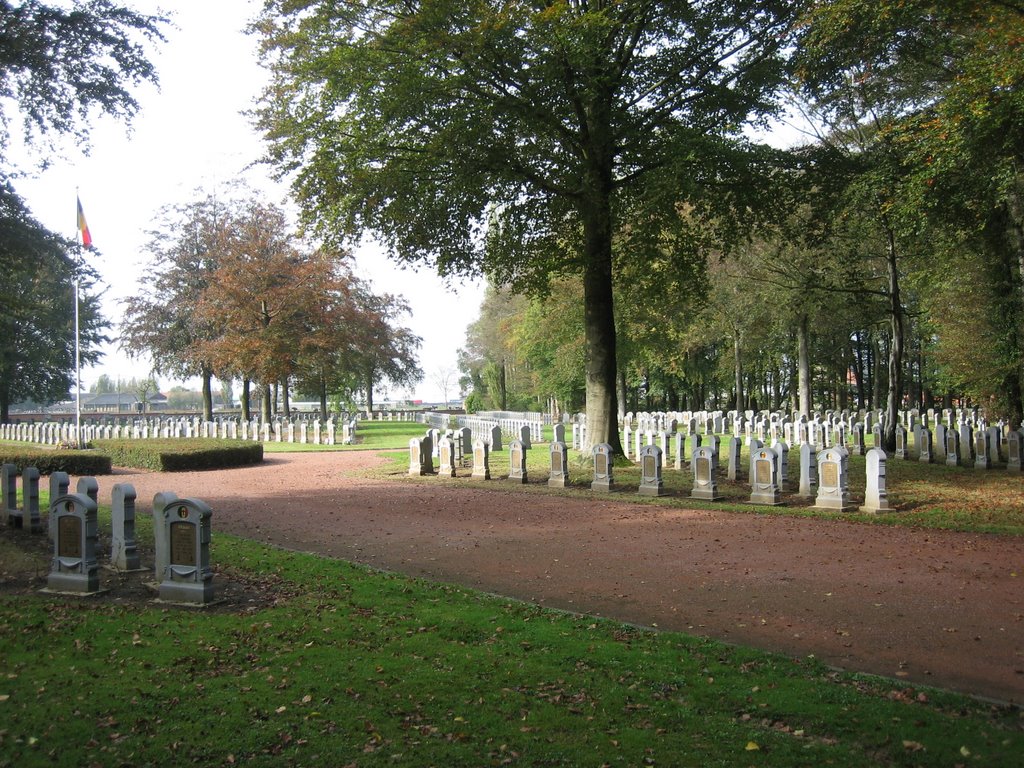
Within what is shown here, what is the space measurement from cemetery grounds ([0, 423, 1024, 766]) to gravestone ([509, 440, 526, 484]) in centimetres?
674

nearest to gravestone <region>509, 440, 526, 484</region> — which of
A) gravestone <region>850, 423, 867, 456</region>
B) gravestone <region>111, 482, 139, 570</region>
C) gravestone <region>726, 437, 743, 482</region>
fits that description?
gravestone <region>726, 437, 743, 482</region>

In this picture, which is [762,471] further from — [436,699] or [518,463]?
[436,699]

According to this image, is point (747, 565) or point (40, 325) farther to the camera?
point (40, 325)

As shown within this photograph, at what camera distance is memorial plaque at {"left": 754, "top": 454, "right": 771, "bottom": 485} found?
51.0 ft

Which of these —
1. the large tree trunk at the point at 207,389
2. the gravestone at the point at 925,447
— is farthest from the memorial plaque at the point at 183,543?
the large tree trunk at the point at 207,389

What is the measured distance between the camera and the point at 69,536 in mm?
8516

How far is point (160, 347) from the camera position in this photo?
152 ft

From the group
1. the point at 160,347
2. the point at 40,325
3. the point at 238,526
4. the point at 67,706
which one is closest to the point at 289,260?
the point at 160,347

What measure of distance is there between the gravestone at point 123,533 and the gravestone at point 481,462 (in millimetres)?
11114

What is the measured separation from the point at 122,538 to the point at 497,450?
791 inches

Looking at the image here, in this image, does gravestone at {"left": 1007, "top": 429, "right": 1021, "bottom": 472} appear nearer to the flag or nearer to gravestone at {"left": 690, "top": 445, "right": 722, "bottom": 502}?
gravestone at {"left": 690, "top": 445, "right": 722, "bottom": 502}

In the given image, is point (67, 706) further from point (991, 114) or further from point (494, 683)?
point (991, 114)

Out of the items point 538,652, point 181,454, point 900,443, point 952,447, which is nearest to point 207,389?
point 181,454

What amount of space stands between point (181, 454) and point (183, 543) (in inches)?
670
